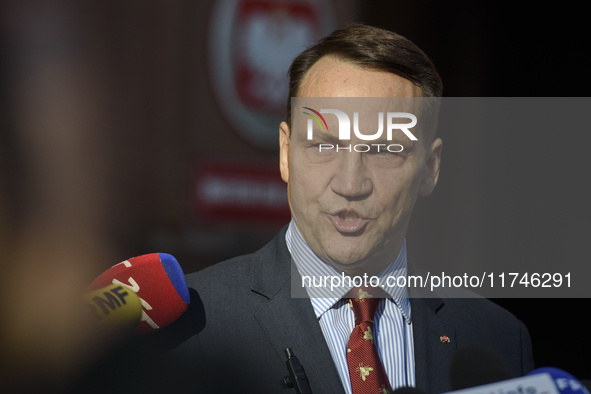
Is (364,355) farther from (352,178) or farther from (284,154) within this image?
(284,154)

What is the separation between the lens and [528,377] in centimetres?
97

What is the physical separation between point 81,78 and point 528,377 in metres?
3.04

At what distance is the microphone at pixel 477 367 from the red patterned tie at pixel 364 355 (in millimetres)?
354

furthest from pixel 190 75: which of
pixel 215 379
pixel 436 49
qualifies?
pixel 215 379

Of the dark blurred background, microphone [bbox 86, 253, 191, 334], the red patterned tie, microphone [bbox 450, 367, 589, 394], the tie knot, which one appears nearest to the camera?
microphone [bbox 450, 367, 589, 394]

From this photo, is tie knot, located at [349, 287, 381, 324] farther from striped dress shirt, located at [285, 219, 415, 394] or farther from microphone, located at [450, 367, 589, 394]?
microphone, located at [450, 367, 589, 394]

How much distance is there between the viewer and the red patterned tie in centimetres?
149

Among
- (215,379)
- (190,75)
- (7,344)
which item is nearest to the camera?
(7,344)

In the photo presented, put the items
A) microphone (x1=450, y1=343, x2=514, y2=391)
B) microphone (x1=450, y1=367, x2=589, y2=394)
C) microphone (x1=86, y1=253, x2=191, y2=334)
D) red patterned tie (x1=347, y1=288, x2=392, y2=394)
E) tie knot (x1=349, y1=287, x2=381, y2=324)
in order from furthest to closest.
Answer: tie knot (x1=349, y1=287, x2=381, y2=324) → red patterned tie (x1=347, y1=288, x2=392, y2=394) → microphone (x1=86, y1=253, x2=191, y2=334) → microphone (x1=450, y1=343, x2=514, y2=391) → microphone (x1=450, y1=367, x2=589, y2=394)

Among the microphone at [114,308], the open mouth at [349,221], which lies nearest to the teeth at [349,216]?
the open mouth at [349,221]

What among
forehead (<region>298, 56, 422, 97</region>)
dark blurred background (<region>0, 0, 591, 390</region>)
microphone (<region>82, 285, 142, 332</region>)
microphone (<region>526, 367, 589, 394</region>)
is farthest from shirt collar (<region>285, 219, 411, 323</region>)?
dark blurred background (<region>0, 0, 591, 390</region>)

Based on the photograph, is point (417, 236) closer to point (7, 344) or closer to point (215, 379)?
point (215, 379)

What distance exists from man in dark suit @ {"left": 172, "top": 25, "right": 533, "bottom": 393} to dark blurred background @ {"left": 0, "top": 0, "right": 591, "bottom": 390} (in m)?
1.38

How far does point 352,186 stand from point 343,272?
283 mm
